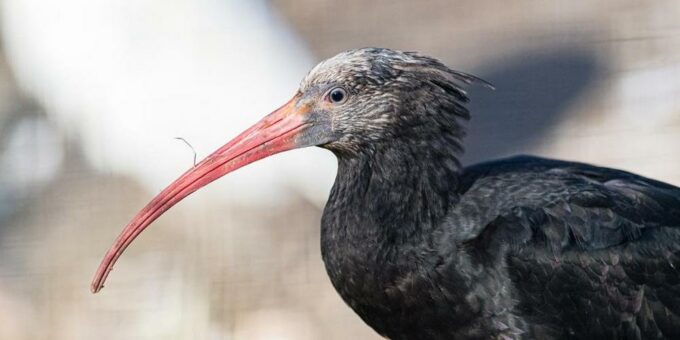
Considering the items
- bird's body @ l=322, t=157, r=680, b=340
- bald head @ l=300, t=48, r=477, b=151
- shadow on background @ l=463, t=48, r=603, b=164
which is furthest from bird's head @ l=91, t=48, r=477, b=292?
shadow on background @ l=463, t=48, r=603, b=164

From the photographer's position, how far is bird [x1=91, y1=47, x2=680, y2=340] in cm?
448

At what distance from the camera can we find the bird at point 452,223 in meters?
4.48

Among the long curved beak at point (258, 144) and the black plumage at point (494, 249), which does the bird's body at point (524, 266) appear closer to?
the black plumage at point (494, 249)

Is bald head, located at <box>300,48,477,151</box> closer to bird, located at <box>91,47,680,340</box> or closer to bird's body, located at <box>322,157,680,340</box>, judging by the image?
bird, located at <box>91,47,680,340</box>

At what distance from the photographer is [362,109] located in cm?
468

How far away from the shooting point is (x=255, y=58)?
723 centimetres

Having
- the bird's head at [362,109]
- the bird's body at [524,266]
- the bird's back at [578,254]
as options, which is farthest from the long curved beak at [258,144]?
the bird's back at [578,254]

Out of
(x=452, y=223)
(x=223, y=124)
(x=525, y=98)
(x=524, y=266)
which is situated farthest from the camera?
(x=223, y=124)

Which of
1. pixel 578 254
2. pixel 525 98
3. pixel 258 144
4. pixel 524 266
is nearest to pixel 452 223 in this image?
pixel 524 266

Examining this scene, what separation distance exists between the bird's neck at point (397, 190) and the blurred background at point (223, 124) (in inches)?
85.9

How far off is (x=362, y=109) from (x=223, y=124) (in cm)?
259

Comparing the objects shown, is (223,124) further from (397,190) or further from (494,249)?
(494,249)

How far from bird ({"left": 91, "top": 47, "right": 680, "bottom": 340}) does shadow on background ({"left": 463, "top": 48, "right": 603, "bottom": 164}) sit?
6.48 feet

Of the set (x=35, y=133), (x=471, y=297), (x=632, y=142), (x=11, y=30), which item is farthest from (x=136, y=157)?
(x=471, y=297)
